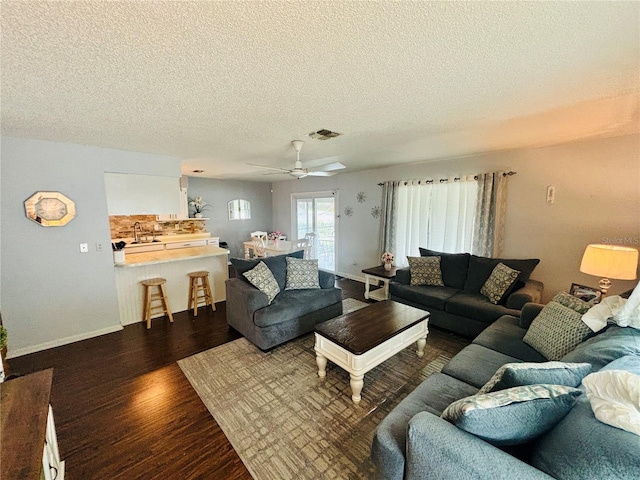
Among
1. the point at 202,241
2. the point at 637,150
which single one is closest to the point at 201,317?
the point at 202,241

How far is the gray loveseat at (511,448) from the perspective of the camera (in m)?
0.86

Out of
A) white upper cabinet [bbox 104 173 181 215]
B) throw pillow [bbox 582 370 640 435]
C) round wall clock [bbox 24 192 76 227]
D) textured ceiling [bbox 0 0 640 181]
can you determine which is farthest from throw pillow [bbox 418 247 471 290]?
round wall clock [bbox 24 192 76 227]

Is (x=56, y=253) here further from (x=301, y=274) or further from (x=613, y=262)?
(x=613, y=262)

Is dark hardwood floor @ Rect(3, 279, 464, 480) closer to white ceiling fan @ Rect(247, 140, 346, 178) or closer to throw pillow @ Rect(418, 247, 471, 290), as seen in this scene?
throw pillow @ Rect(418, 247, 471, 290)

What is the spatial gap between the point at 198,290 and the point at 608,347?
4.56 meters

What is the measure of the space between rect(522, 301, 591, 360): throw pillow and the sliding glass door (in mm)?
4457

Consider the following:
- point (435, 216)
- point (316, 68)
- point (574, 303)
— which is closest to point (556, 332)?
point (574, 303)

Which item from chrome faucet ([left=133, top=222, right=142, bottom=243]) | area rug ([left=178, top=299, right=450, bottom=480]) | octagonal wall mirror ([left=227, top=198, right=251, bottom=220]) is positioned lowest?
area rug ([left=178, top=299, right=450, bottom=480])

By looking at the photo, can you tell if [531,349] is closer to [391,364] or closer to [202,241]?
[391,364]

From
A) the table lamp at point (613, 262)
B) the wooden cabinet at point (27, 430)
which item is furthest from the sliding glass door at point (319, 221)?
the wooden cabinet at point (27, 430)

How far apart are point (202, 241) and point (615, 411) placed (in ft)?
21.7

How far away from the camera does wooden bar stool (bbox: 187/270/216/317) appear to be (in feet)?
13.2

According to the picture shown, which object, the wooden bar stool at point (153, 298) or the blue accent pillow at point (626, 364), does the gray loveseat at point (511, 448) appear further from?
the wooden bar stool at point (153, 298)

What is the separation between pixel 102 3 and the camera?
1.00m
